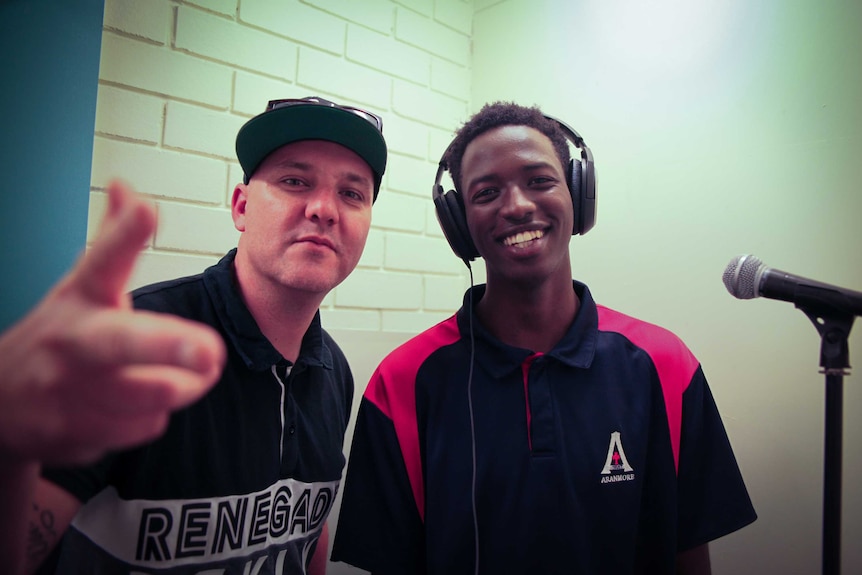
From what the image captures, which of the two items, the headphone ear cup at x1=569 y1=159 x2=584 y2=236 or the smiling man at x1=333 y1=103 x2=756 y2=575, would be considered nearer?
the smiling man at x1=333 y1=103 x2=756 y2=575

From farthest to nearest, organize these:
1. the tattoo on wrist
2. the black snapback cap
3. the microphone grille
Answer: the black snapback cap < the microphone grille < the tattoo on wrist

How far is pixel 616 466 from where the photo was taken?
1.01 meters

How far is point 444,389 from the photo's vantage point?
1112 millimetres

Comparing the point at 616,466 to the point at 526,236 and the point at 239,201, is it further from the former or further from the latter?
the point at 239,201

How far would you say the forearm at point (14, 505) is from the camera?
15.3 inches

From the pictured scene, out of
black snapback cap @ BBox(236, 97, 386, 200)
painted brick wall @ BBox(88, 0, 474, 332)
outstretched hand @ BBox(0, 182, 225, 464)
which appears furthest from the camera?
painted brick wall @ BBox(88, 0, 474, 332)

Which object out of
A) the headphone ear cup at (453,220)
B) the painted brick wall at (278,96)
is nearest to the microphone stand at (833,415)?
the headphone ear cup at (453,220)

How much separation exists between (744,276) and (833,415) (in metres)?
0.25

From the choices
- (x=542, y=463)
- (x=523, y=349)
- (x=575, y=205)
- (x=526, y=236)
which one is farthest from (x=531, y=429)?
(x=575, y=205)

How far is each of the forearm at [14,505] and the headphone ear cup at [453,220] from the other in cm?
88

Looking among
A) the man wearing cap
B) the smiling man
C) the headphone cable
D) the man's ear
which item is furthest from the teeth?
the man's ear

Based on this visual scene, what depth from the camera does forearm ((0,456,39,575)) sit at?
1.28ft

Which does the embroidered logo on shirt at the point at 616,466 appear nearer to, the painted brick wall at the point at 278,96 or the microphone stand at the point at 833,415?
the microphone stand at the point at 833,415

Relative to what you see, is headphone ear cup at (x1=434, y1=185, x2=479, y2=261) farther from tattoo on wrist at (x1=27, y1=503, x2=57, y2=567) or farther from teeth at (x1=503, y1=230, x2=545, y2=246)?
tattoo on wrist at (x1=27, y1=503, x2=57, y2=567)
